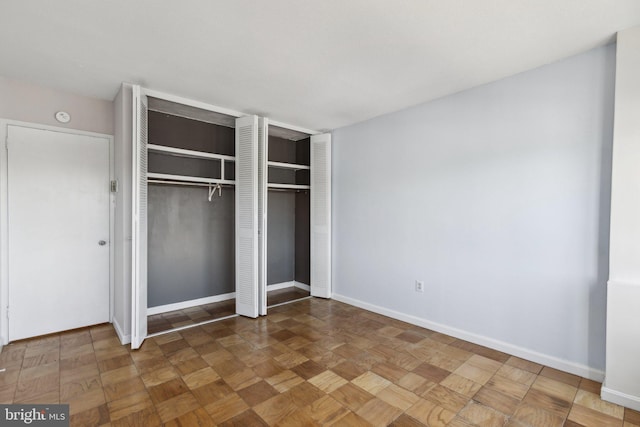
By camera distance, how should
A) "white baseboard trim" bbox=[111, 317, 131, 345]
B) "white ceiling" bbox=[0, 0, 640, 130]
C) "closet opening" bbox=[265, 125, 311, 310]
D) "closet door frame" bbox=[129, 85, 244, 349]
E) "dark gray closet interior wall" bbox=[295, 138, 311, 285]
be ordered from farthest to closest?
"dark gray closet interior wall" bbox=[295, 138, 311, 285], "closet opening" bbox=[265, 125, 311, 310], "white baseboard trim" bbox=[111, 317, 131, 345], "closet door frame" bbox=[129, 85, 244, 349], "white ceiling" bbox=[0, 0, 640, 130]

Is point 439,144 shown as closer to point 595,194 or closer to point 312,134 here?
point 595,194

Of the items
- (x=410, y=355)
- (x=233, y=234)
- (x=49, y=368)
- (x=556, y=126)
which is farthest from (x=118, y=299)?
(x=556, y=126)

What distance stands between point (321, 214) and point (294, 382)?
2.60m

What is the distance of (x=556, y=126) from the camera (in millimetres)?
2582

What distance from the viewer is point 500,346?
2916 mm

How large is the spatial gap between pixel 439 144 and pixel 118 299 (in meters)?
3.81

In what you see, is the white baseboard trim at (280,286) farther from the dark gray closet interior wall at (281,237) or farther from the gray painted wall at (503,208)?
the gray painted wall at (503,208)

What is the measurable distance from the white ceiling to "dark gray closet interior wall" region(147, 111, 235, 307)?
2.91 ft

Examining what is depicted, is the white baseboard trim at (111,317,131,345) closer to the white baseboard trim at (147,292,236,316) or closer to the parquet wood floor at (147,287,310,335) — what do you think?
the parquet wood floor at (147,287,310,335)

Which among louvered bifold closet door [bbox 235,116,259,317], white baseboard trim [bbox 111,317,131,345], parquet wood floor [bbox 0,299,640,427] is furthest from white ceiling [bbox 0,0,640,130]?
parquet wood floor [bbox 0,299,640,427]

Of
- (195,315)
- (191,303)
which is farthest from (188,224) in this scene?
(195,315)

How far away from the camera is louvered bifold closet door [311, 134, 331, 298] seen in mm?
4598

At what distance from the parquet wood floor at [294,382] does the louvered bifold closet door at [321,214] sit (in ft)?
4.30

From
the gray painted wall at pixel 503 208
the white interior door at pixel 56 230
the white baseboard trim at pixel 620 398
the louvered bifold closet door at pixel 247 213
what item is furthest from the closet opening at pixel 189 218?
the white baseboard trim at pixel 620 398
